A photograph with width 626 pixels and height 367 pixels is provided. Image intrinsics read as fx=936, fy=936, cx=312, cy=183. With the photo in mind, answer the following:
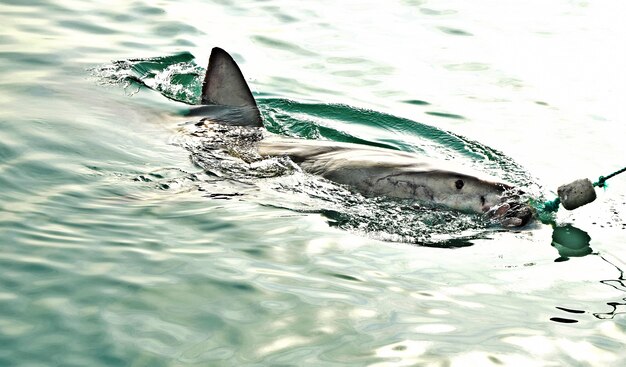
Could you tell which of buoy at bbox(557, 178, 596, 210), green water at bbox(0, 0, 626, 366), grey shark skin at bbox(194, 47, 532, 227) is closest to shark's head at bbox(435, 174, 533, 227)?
grey shark skin at bbox(194, 47, 532, 227)

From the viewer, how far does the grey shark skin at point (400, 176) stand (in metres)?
4.86

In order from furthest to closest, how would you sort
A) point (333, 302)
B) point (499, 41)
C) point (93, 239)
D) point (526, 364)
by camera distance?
point (499, 41), point (93, 239), point (333, 302), point (526, 364)

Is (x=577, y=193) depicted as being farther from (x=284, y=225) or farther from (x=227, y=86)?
(x=227, y=86)

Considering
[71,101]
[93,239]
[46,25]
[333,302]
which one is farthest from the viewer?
[46,25]

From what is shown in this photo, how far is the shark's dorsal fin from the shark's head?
172 centimetres

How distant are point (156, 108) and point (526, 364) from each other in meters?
3.86

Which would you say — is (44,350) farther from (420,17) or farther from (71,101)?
(420,17)

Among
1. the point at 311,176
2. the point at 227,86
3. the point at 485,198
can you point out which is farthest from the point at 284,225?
the point at 227,86

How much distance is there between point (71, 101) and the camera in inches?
249


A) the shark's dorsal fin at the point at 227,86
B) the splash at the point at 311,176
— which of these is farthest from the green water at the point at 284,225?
the shark's dorsal fin at the point at 227,86

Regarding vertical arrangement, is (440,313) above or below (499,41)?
below

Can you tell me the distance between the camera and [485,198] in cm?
484

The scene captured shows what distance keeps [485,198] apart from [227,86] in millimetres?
2182

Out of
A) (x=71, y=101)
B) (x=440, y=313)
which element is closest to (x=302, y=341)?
(x=440, y=313)
